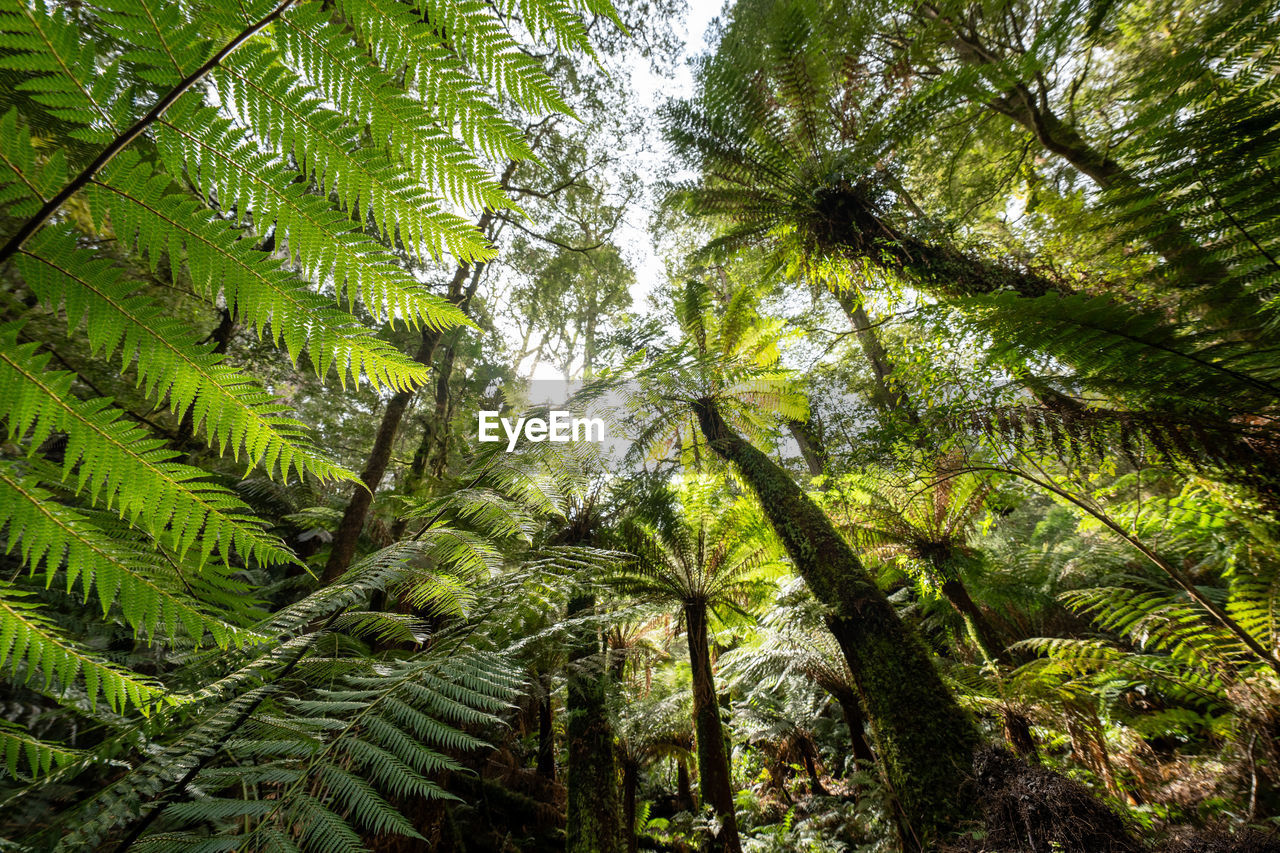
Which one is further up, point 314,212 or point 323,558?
point 323,558

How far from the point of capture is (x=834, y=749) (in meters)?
5.99

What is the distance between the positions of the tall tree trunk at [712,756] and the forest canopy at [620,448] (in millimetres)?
34

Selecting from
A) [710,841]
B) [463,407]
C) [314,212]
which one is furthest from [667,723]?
[463,407]

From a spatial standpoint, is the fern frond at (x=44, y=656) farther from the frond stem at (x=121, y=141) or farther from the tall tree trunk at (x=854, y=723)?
the tall tree trunk at (x=854, y=723)

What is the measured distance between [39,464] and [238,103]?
852 mm

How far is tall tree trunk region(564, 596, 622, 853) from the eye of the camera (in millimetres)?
2932

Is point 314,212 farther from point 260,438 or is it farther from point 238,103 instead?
point 260,438

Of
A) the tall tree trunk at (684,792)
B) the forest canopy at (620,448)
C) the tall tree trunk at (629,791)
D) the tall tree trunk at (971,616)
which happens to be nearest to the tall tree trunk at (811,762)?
the forest canopy at (620,448)

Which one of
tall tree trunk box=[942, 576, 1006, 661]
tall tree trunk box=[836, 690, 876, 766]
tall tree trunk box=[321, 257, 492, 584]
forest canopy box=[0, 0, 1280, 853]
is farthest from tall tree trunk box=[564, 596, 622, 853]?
tall tree trunk box=[942, 576, 1006, 661]

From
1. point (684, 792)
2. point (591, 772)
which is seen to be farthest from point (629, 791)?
point (591, 772)

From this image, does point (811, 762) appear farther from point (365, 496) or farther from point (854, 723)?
point (365, 496)

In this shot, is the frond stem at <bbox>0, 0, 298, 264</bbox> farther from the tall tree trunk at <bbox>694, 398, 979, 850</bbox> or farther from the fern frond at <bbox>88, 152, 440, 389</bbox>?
the tall tree trunk at <bbox>694, 398, 979, 850</bbox>

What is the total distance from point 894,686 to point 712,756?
2025 mm

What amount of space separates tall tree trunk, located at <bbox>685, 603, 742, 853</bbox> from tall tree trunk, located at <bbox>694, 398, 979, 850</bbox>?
1390 millimetres
